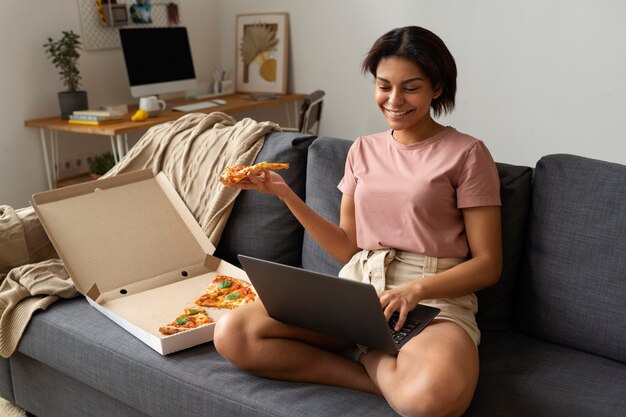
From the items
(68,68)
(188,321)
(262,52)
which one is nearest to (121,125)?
(68,68)

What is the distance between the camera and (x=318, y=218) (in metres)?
1.91

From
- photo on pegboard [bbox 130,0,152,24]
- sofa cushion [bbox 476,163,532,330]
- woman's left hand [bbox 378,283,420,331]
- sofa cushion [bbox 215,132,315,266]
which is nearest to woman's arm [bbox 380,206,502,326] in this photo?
woman's left hand [bbox 378,283,420,331]

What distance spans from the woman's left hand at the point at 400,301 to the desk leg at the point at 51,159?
2965mm

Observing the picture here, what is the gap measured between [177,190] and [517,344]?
123 cm

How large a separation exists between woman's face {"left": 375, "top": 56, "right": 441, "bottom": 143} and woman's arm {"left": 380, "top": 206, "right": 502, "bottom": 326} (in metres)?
0.25

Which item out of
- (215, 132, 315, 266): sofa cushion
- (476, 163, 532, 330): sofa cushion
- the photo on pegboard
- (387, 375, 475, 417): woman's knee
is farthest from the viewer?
the photo on pegboard

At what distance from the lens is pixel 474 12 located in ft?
12.9

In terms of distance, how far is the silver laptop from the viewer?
1.47 metres

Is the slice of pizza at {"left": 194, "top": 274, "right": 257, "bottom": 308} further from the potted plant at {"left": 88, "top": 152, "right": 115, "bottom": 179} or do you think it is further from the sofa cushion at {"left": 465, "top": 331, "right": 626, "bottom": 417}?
the potted plant at {"left": 88, "top": 152, "right": 115, "bottom": 179}

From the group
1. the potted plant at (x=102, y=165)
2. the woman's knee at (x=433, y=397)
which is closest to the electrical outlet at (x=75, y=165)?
the potted plant at (x=102, y=165)

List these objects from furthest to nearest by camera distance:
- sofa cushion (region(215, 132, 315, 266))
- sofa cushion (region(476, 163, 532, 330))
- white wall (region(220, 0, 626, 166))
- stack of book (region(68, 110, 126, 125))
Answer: stack of book (region(68, 110, 126, 125)) < white wall (region(220, 0, 626, 166)) < sofa cushion (region(215, 132, 315, 266)) < sofa cushion (region(476, 163, 532, 330))

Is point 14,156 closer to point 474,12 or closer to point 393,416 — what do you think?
point 474,12

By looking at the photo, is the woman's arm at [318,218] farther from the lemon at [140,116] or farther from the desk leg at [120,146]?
the lemon at [140,116]

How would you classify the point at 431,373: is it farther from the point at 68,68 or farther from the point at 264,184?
the point at 68,68
